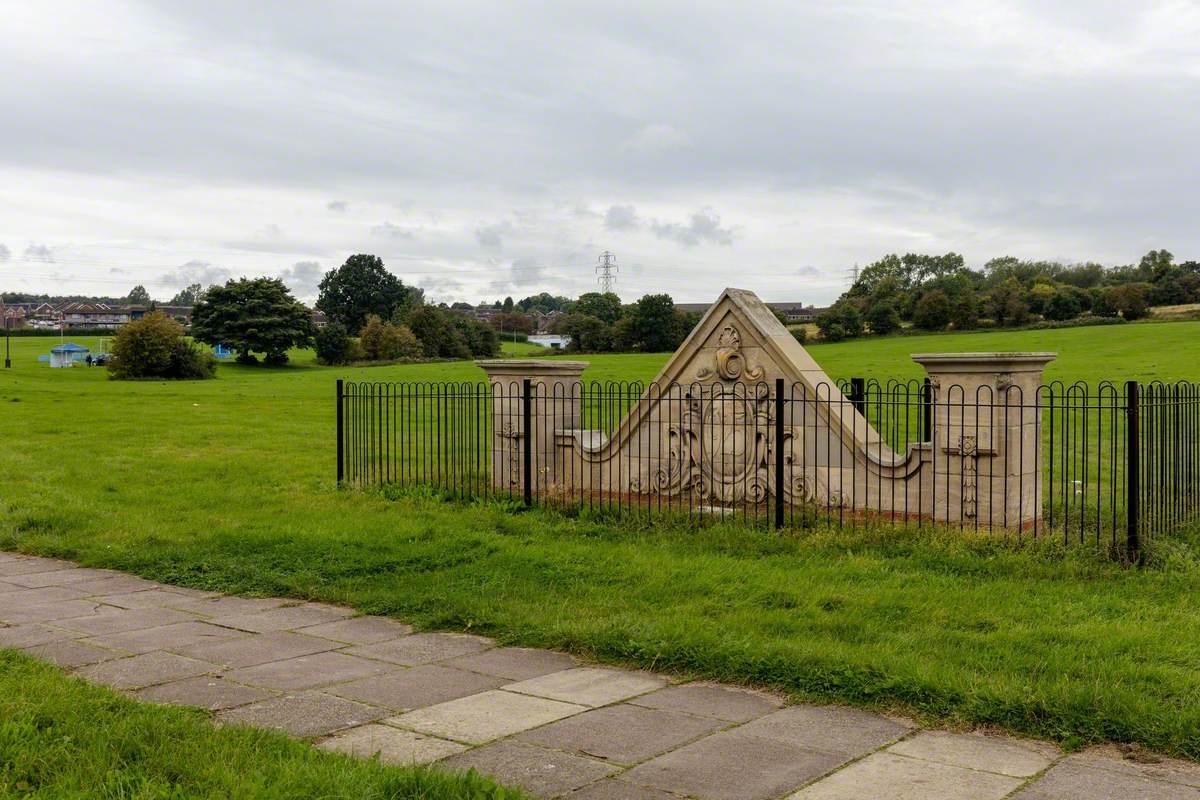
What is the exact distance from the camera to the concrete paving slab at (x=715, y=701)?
5.54 metres

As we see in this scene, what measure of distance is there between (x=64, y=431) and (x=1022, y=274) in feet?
320

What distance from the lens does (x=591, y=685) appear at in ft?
19.7

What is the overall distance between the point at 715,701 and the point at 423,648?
2.06 m

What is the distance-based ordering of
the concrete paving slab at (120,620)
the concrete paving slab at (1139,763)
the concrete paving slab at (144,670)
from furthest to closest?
the concrete paving slab at (120,620) < the concrete paving slab at (144,670) < the concrete paving slab at (1139,763)

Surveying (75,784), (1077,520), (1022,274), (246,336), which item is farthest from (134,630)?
(1022,274)

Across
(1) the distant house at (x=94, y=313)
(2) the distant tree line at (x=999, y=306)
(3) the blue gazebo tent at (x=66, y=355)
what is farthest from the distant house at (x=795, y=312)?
(1) the distant house at (x=94, y=313)

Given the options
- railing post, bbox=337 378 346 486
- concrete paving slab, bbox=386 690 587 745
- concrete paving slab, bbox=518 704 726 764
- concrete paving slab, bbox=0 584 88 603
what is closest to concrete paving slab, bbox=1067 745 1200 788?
concrete paving slab, bbox=518 704 726 764

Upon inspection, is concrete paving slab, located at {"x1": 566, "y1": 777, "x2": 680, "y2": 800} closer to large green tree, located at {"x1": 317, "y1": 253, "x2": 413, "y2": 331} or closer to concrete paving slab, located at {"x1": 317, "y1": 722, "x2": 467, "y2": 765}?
concrete paving slab, located at {"x1": 317, "y1": 722, "x2": 467, "y2": 765}

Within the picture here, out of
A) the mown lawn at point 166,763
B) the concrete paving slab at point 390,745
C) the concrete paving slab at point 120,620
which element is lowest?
the concrete paving slab at point 120,620

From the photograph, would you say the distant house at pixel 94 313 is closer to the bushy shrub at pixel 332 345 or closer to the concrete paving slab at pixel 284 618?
the bushy shrub at pixel 332 345

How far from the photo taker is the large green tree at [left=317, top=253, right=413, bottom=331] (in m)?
109

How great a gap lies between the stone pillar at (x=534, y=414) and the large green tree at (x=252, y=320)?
64.5 metres

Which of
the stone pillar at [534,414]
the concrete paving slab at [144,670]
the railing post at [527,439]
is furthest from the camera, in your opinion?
the stone pillar at [534,414]

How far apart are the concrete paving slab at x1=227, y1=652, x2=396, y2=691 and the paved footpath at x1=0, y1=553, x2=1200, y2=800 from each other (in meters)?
0.02
